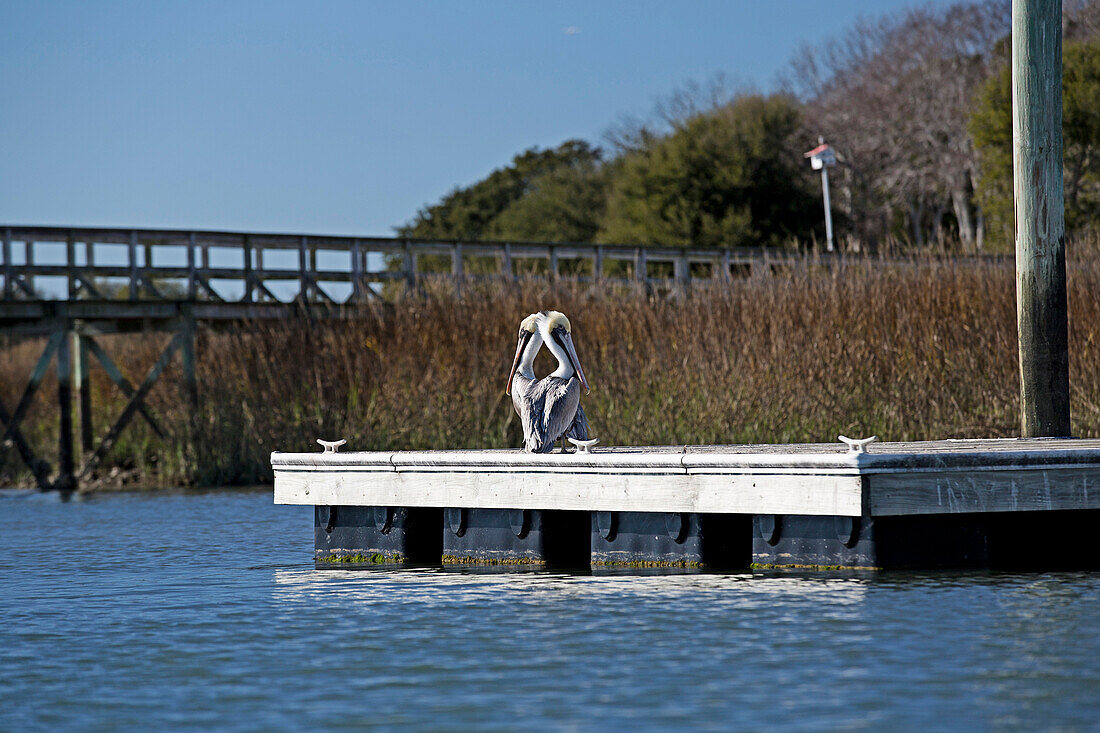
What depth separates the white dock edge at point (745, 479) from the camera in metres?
9.38

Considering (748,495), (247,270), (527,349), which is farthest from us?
(247,270)

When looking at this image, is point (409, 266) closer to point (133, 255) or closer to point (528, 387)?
point (133, 255)

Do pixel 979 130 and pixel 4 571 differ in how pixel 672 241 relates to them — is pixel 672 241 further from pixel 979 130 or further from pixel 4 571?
pixel 4 571

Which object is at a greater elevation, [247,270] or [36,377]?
[247,270]

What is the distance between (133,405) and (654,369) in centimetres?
973

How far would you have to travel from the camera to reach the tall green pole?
11898 mm

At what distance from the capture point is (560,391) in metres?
11.0

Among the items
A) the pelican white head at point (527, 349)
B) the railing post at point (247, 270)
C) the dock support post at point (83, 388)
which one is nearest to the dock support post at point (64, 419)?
the dock support post at point (83, 388)

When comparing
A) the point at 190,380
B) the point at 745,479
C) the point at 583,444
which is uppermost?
the point at 190,380

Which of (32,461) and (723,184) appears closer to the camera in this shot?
(32,461)

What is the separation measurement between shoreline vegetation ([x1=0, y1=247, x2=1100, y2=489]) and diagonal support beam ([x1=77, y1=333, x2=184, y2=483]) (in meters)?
0.32

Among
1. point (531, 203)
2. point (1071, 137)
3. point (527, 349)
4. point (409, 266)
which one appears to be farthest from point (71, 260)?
point (531, 203)

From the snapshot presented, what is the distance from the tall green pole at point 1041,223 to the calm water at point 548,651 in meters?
2.30

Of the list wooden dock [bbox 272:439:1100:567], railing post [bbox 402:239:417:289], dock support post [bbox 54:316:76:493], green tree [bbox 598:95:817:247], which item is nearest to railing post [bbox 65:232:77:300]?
dock support post [bbox 54:316:76:493]
